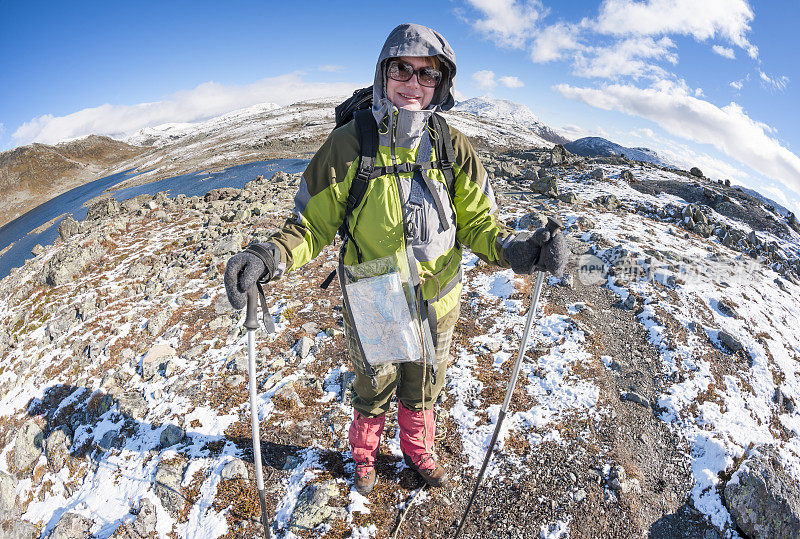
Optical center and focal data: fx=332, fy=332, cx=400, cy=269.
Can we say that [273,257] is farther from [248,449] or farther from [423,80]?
[248,449]

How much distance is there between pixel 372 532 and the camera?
142 inches

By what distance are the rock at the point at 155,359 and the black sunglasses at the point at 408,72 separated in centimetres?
653

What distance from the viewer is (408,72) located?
2609mm

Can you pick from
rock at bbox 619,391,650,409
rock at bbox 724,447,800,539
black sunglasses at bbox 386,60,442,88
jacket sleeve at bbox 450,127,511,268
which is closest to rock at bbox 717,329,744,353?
rock at bbox 619,391,650,409

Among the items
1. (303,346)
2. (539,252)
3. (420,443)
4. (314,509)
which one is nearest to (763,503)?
(420,443)

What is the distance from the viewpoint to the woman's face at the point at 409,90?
8.65 feet

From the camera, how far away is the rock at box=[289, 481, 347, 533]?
12.0 feet

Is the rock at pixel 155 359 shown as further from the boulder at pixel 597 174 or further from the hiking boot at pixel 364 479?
the boulder at pixel 597 174

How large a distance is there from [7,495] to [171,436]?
7.96 feet

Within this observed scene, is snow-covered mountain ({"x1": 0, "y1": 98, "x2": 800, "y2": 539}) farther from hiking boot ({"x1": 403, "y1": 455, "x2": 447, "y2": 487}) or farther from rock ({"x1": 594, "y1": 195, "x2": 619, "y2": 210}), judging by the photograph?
rock ({"x1": 594, "y1": 195, "x2": 619, "y2": 210})

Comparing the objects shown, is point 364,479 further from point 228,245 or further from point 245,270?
point 228,245

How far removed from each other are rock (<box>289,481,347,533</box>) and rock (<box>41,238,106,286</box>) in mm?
10587

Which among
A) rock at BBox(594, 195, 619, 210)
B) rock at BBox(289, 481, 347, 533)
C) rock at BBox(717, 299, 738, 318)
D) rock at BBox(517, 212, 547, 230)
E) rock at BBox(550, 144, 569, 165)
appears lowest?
rock at BBox(289, 481, 347, 533)

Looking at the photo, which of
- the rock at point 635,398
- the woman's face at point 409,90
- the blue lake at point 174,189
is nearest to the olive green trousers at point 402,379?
the woman's face at point 409,90
